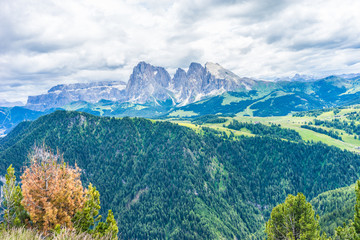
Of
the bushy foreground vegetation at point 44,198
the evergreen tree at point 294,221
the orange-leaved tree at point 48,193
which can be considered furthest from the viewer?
the evergreen tree at point 294,221

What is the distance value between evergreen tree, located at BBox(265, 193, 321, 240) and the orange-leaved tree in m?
38.3

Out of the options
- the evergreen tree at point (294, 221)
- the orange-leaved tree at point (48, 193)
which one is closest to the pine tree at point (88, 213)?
the orange-leaved tree at point (48, 193)

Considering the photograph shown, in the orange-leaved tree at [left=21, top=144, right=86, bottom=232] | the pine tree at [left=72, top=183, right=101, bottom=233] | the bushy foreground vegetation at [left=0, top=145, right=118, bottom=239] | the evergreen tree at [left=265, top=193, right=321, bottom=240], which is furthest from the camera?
the evergreen tree at [left=265, top=193, right=321, bottom=240]

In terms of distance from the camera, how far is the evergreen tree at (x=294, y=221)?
131 feet

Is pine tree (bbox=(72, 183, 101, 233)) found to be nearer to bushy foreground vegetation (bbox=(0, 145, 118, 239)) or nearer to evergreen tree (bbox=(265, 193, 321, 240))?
bushy foreground vegetation (bbox=(0, 145, 118, 239))

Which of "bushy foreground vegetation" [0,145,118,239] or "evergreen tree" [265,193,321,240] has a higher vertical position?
"bushy foreground vegetation" [0,145,118,239]

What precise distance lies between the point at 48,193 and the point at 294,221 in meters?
43.1

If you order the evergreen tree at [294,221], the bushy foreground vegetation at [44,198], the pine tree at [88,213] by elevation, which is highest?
the bushy foreground vegetation at [44,198]

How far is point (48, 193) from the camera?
23828mm

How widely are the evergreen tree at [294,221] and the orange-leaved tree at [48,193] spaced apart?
3834 centimetres

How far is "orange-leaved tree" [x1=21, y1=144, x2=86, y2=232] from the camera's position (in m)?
23.3

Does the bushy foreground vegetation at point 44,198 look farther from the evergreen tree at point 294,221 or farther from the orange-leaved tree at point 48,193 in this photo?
the evergreen tree at point 294,221

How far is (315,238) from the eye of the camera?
3797 centimetres

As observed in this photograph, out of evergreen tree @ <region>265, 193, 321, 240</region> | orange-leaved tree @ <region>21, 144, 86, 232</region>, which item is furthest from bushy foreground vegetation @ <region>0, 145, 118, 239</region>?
evergreen tree @ <region>265, 193, 321, 240</region>
